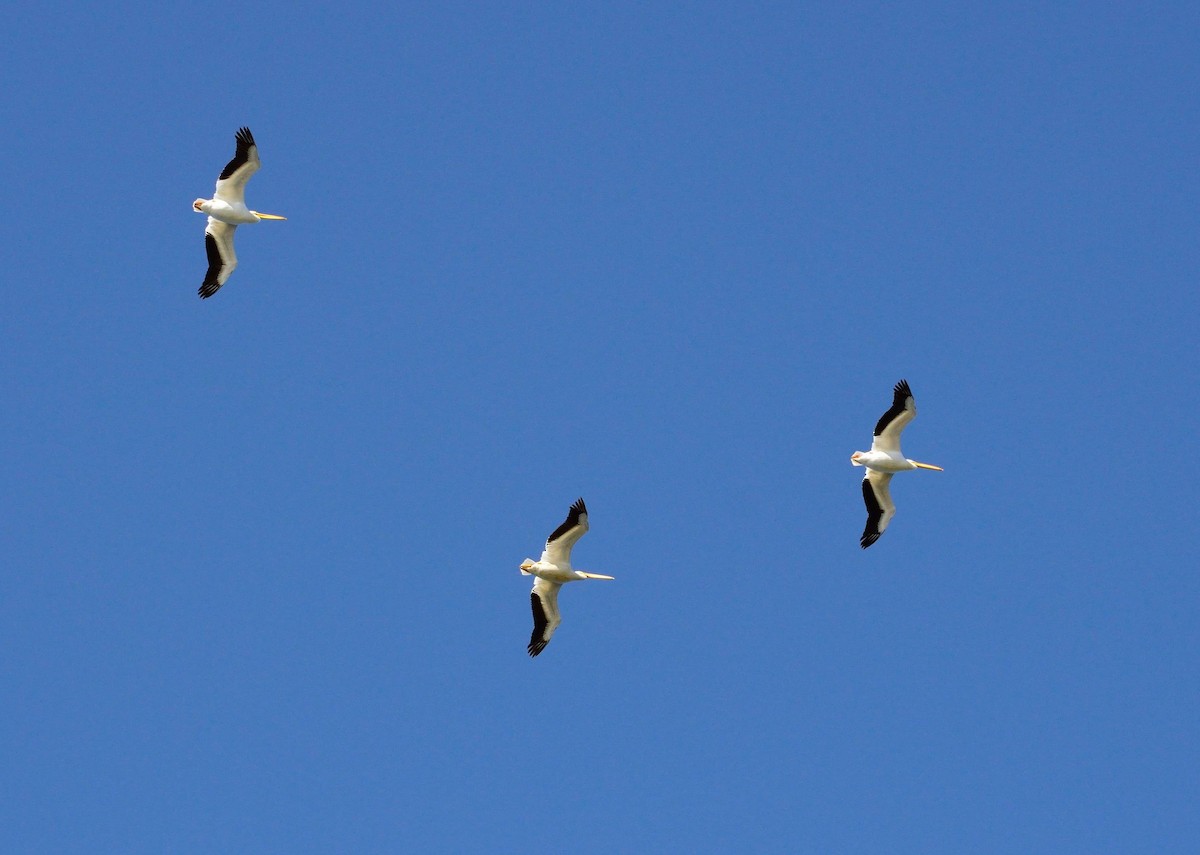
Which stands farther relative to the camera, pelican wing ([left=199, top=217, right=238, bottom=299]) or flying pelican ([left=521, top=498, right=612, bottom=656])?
pelican wing ([left=199, top=217, right=238, bottom=299])

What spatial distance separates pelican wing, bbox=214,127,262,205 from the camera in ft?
122

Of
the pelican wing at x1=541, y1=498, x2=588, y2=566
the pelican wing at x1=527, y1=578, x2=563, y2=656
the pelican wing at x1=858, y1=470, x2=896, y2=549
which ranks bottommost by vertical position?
the pelican wing at x1=527, y1=578, x2=563, y2=656

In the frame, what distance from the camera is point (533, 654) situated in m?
36.6

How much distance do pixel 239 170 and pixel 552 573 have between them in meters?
10.1

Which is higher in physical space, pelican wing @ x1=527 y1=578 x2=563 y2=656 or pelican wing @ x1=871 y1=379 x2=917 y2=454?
pelican wing @ x1=871 y1=379 x2=917 y2=454

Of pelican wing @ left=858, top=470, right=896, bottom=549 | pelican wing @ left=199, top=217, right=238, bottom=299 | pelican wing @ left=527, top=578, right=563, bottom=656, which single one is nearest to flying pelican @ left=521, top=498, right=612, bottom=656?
pelican wing @ left=527, top=578, right=563, bottom=656

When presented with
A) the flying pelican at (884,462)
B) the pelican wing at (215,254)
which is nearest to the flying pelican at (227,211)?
the pelican wing at (215,254)

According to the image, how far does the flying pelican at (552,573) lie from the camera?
35.9 metres

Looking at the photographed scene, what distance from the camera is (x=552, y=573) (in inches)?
1426

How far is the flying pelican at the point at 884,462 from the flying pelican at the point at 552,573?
223 inches

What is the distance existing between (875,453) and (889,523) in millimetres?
1702

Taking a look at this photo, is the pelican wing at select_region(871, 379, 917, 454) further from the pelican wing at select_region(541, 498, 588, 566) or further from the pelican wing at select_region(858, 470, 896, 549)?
the pelican wing at select_region(541, 498, 588, 566)

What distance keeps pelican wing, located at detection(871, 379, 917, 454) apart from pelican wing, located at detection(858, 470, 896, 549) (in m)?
0.62

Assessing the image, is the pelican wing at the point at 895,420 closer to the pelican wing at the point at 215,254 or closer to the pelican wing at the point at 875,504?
the pelican wing at the point at 875,504
